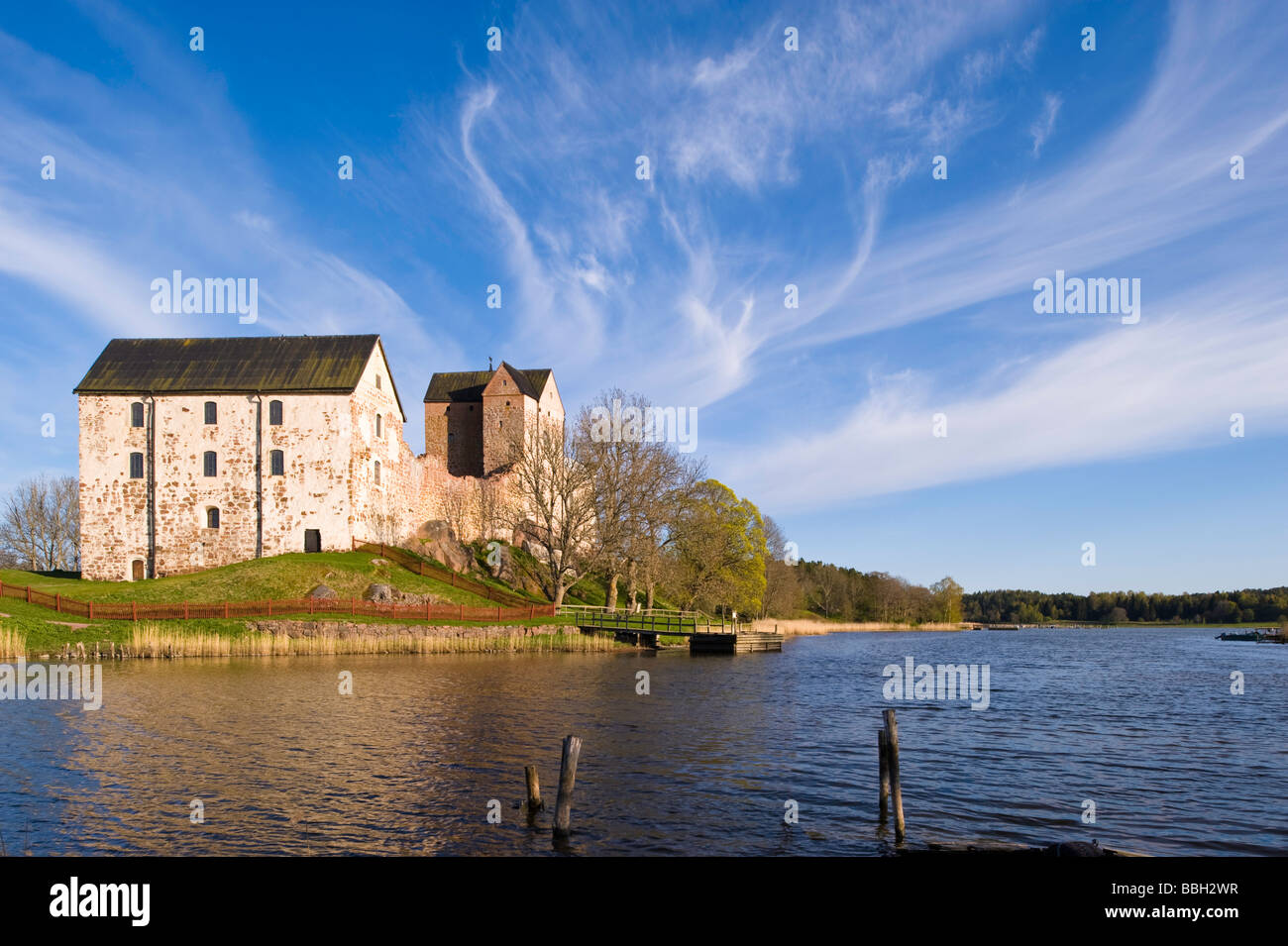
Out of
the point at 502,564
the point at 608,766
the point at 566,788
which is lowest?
the point at 608,766

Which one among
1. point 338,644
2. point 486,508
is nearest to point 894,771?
point 338,644

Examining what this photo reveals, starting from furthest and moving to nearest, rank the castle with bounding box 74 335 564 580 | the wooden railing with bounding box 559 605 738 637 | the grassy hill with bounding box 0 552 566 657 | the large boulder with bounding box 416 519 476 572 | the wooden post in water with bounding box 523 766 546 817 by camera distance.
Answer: the large boulder with bounding box 416 519 476 572
the castle with bounding box 74 335 564 580
the wooden railing with bounding box 559 605 738 637
the grassy hill with bounding box 0 552 566 657
the wooden post in water with bounding box 523 766 546 817

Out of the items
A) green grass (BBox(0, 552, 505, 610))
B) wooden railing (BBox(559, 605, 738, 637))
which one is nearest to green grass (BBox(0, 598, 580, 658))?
green grass (BBox(0, 552, 505, 610))

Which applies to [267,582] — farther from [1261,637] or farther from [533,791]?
[1261,637]

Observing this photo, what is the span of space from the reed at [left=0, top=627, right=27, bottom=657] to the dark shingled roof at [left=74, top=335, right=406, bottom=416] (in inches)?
927

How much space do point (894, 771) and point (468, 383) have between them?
230 feet

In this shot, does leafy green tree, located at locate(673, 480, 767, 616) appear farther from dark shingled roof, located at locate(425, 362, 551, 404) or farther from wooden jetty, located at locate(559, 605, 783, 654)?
dark shingled roof, located at locate(425, 362, 551, 404)

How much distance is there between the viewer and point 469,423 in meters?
76.2

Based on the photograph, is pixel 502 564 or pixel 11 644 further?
pixel 502 564

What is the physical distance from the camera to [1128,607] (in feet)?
532

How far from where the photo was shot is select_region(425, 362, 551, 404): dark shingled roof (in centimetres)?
7625
